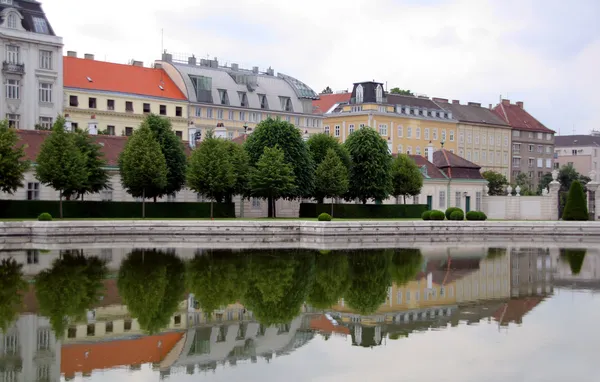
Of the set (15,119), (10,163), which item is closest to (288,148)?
(10,163)

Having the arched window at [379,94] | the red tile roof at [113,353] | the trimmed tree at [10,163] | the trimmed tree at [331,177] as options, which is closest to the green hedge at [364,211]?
the trimmed tree at [331,177]

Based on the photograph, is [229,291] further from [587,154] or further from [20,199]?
[587,154]

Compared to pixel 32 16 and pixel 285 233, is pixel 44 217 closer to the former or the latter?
pixel 285 233

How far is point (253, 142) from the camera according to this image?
205 ft

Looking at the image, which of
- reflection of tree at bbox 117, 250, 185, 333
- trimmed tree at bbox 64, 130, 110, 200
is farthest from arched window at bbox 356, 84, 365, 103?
reflection of tree at bbox 117, 250, 185, 333

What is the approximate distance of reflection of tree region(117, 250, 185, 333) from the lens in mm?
19875

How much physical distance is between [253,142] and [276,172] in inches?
214

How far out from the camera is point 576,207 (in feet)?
205

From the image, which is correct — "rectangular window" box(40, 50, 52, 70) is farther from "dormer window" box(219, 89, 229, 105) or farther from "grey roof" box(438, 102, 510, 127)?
"grey roof" box(438, 102, 510, 127)

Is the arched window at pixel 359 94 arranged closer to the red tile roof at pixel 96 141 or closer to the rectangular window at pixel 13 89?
the rectangular window at pixel 13 89

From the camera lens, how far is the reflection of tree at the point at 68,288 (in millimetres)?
19984

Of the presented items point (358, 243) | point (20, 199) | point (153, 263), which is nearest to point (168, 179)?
point (20, 199)

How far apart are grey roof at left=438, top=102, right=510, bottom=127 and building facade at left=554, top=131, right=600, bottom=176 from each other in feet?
81.6

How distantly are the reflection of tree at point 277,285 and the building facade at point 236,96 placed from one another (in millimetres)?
50445
